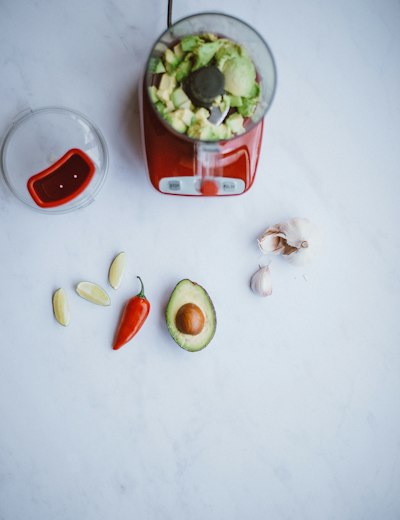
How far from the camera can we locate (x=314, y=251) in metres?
1.06

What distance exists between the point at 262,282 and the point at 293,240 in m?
0.11

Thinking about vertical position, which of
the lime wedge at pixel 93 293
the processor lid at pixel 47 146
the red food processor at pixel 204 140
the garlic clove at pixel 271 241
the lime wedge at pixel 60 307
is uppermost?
the red food processor at pixel 204 140

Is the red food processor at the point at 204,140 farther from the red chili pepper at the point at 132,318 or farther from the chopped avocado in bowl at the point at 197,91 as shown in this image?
the red chili pepper at the point at 132,318

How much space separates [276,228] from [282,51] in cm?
37

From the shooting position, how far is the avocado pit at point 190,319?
40.4 inches

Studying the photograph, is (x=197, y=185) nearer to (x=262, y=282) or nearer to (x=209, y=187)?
(x=209, y=187)

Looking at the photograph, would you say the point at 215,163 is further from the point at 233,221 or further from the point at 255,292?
the point at 255,292

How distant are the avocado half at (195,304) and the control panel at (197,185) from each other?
0.65 feet

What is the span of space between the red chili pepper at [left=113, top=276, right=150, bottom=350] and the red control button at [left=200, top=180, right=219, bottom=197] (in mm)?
246

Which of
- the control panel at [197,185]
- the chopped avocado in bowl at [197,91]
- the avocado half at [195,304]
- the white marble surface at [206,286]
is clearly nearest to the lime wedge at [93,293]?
the white marble surface at [206,286]

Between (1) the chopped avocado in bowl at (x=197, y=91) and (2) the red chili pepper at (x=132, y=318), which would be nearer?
(1) the chopped avocado in bowl at (x=197, y=91)

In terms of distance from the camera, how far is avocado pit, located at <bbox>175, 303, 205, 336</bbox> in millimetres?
1026

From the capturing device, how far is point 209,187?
0.96 m

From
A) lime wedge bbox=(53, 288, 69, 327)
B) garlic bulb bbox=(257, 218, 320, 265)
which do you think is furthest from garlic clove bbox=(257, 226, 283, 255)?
lime wedge bbox=(53, 288, 69, 327)
